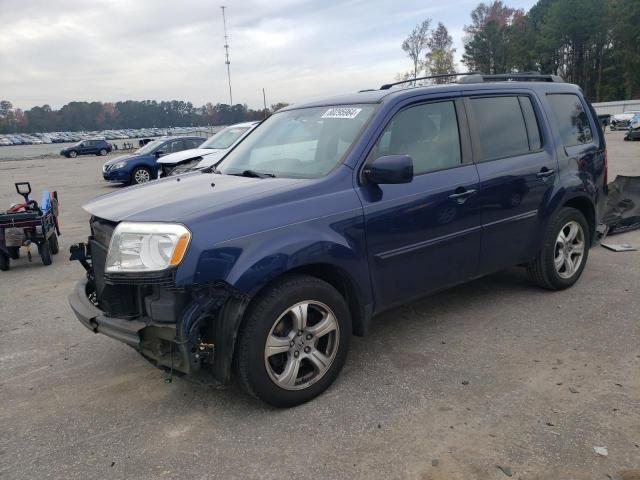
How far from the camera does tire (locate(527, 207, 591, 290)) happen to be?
15.6ft

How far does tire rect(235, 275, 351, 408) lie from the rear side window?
184 cm

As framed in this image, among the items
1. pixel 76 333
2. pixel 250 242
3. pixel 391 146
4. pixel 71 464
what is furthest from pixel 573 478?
pixel 76 333

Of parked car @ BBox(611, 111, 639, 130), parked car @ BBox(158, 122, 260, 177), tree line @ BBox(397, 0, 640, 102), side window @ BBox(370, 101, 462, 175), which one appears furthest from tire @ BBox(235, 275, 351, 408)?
tree line @ BBox(397, 0, 640, 102)

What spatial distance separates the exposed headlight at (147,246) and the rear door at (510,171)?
2363 millimetres

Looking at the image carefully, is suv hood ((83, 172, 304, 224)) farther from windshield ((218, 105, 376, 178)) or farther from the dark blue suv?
windshield ((218, 105, 376, 178))

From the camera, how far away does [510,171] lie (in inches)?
169

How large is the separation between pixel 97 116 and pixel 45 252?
Answer: 354 feet

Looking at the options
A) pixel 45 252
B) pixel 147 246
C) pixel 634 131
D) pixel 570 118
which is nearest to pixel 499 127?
pixel 570 118

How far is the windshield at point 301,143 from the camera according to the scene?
3.62 meters

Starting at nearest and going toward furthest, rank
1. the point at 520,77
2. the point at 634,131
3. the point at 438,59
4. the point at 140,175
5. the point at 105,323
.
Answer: the point at 105,323 → the point at 520,77 → the point at 140,175 → the point at 634,131 → the point at 438,59

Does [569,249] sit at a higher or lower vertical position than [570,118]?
lower

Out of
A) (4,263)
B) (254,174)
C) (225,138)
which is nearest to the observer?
(254,174)

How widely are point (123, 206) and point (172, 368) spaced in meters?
1.10

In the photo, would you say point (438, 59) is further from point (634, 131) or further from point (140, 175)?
point (140, 175)
